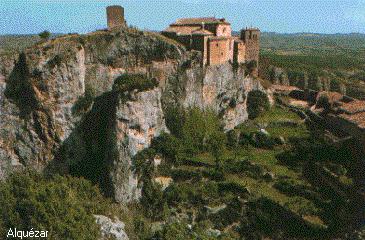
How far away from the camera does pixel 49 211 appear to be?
32656 mm

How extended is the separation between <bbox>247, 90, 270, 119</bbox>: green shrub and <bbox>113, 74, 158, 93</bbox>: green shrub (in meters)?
21.0

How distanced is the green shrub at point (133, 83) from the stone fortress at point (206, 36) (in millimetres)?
7941

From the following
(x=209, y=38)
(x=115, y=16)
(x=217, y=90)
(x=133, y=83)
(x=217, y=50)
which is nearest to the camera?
(x=133, y=83)

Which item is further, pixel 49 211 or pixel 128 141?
pixel 128 141

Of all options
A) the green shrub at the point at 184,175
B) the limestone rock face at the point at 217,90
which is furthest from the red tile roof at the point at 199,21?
the green shrub at the point at 184,175

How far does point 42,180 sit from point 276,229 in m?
24.2

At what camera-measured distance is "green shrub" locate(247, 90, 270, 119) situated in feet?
213

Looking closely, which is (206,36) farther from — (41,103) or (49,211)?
(49,211)

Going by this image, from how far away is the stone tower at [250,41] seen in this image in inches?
2707

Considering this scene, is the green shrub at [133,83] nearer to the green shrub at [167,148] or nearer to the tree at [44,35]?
the green shrub at [167,148]

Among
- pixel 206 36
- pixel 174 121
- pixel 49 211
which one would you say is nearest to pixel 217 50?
pixel 206 36

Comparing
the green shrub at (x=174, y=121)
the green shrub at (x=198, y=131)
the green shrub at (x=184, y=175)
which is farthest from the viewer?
the green shrub at (x=174, y=121)

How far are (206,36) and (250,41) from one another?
1826 centimetres

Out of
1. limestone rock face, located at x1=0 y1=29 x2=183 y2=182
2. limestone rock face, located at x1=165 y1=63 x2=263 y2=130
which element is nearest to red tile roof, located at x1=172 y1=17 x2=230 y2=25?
limestone rock face, located at x1=165 y1=63 x2=263 y2=130
